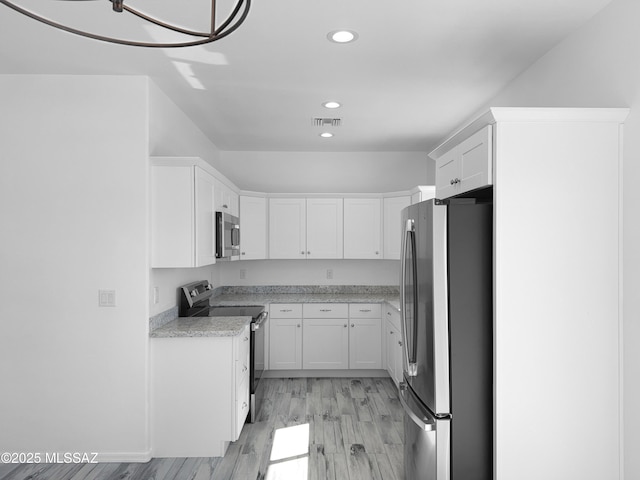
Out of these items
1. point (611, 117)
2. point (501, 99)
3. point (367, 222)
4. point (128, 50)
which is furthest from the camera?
point (367, 222)

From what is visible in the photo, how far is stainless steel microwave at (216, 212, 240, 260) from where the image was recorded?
3.82 metres

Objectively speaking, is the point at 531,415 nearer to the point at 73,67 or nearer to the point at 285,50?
the point at 285,50

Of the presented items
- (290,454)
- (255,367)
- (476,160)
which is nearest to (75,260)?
(255,367)

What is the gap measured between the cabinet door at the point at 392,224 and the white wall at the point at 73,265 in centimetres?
286

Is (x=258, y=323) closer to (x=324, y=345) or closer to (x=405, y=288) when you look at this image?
(x=324, y=345)

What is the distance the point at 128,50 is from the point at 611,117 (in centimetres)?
257

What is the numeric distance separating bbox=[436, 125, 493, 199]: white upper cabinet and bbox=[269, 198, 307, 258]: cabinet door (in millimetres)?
2605

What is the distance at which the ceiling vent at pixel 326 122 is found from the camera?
4195 mm

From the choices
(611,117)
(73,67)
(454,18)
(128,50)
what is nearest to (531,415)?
(611,117)

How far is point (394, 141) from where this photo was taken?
5.09 metres

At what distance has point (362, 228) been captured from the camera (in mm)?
5355

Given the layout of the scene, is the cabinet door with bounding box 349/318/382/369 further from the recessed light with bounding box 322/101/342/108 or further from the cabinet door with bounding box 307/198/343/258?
the recessed light with bounding box 322/101/342/108

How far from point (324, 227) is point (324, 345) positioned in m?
1.33

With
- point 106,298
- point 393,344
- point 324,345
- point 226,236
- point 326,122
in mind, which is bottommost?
point 324,345
